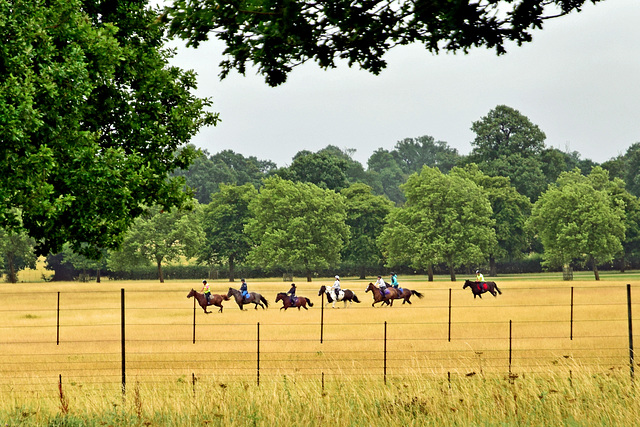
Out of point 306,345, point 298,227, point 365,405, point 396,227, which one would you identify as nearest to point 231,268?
point 298,227

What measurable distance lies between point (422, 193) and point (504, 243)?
19966mm

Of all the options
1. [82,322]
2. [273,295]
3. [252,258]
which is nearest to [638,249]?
[252,258]

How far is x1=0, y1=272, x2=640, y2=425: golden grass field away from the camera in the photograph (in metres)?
11.5

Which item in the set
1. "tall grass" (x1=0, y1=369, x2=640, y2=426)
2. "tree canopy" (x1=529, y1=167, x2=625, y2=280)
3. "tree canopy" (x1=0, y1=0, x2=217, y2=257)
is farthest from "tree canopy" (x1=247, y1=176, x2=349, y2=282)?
"tall grass" (x1=0, y1=369, x2=640, y2=426)

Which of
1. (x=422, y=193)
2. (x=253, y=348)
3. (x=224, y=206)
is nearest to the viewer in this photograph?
(x=253, y=348)

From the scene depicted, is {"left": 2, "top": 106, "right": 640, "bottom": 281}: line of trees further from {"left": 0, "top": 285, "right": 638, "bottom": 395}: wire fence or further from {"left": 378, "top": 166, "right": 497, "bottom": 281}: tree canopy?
{"left": 0, "top": 285, "right": 638, "bottom": 395}: wire fence

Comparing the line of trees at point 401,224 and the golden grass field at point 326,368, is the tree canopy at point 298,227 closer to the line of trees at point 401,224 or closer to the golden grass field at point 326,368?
the line of trees at point 401,224

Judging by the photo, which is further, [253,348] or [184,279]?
[184,279]

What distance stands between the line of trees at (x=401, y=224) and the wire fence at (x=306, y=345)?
35.4 metres

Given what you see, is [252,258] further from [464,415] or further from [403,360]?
[464,415]

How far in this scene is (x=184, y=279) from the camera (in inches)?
4247

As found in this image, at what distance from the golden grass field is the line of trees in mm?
30770

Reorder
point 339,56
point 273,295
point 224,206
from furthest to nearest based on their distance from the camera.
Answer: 1. point 224,206
2. point 273,295
3. point 339,56

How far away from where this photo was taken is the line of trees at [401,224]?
3223 inches
